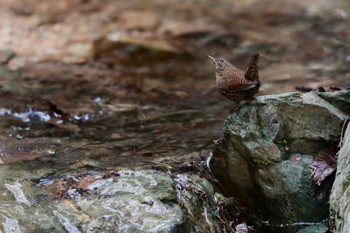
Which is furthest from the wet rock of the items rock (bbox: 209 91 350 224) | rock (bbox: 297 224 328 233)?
rock (bbox: 297 224 328 233)

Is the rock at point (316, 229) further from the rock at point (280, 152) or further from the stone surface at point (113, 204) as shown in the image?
the stone surface at point (113, 204)

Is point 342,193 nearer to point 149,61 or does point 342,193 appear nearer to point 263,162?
point 263,162

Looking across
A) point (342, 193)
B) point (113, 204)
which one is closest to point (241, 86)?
point (342, 193)

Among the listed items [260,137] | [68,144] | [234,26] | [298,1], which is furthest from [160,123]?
[298,1]

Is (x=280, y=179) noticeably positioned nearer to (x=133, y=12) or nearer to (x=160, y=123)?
(x=160, y=123)

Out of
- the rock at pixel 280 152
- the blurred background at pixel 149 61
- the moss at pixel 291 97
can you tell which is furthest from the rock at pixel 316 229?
the blurred background at pixel 149 61
